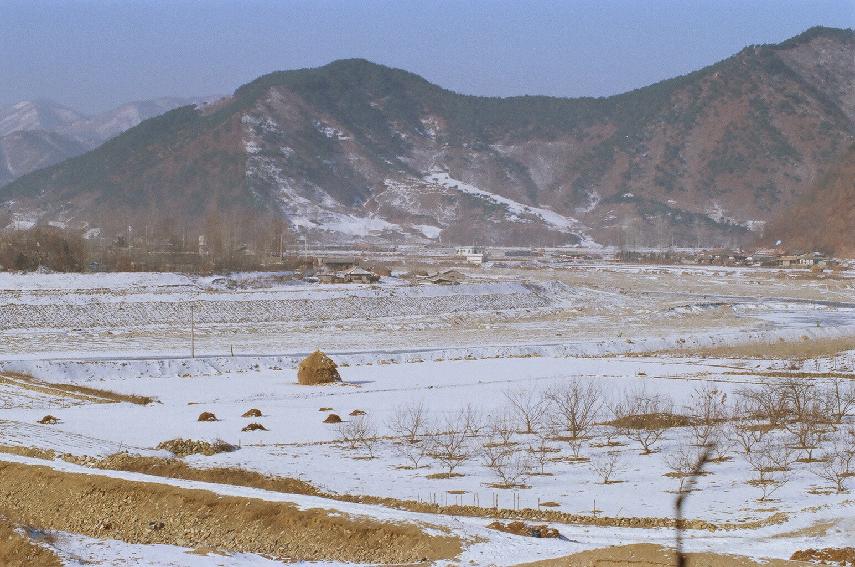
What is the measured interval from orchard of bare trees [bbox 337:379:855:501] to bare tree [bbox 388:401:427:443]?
4 cm

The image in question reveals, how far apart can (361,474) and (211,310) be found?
4357cm

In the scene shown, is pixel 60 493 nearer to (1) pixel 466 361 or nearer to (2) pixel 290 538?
(2) pixel 290 538

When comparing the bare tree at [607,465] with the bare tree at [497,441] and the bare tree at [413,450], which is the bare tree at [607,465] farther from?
the bare tree at [413,450]

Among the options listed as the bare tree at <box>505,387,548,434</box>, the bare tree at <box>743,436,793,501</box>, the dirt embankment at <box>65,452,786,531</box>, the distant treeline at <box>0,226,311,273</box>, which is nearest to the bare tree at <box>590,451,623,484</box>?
the bare tree at <box>743,436,793,501</box>

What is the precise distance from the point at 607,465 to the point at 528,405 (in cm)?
792

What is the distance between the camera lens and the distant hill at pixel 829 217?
305 feet

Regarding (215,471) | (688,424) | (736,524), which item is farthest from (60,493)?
(688,424)

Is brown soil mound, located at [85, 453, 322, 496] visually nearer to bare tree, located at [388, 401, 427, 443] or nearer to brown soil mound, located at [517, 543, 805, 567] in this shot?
bare tree, located at [388, 401, 427, 443]

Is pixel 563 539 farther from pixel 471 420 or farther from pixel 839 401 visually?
pixel 839 401

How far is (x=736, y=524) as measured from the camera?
1888cm

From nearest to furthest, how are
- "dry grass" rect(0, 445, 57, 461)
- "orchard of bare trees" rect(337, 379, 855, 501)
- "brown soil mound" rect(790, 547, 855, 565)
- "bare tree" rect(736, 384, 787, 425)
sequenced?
1. "brown soil mound" rect(790, 547, 855, 565)
2. "orchard of bare trees" rect(337, 379, 855, 501)
3. "dry grass" rect(0, 445, 57, 461)
4. "bare tree" rect(736, 384, 787, 425)

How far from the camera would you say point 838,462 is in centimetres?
2402

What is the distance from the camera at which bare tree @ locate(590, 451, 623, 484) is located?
74.9 ft

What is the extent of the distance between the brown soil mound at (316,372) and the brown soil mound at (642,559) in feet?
71.4
